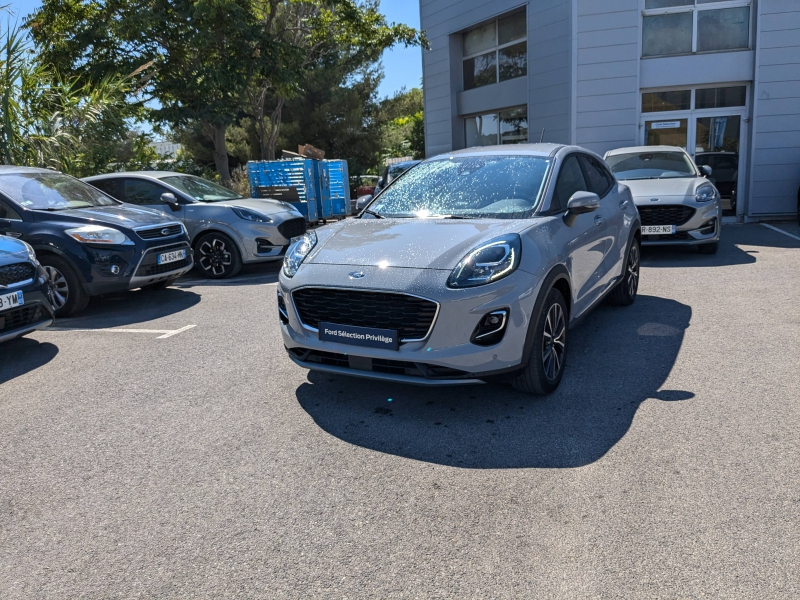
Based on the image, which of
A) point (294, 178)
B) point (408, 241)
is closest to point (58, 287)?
point (408, 241)

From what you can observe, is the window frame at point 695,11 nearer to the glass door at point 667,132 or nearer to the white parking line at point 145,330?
the glass door at point 667,132

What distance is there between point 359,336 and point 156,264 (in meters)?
4.37

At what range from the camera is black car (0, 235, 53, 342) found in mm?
5355

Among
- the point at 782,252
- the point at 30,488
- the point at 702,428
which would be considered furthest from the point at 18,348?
the point at 782,252

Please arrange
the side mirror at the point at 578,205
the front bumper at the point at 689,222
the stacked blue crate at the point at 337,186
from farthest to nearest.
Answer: the stacked blue crate at the point at 337,186, the front bumper at the point at 689,222, the side mirror at the point at 578,205

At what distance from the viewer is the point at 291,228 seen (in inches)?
388

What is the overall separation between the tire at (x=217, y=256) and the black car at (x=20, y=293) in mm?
3641

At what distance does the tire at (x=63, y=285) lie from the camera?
7141 mm

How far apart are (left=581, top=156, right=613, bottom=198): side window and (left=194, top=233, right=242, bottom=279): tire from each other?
5.18 m

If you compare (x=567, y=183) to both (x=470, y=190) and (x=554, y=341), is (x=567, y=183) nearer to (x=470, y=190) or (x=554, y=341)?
(x=470, y=190)

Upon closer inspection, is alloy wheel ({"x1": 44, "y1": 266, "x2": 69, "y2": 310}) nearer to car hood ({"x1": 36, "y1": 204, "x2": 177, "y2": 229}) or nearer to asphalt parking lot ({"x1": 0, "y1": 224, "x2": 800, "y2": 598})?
car hood ({"x1": 36, "y1": 204, "x2": 177, "y2": 229})

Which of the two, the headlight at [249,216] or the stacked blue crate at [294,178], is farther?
the stacked blue crate at [294,178]

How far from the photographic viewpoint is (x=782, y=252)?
32.5ft

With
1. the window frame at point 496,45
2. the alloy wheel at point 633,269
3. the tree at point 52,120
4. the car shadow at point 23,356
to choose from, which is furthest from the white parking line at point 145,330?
the window frame at point 496,45
